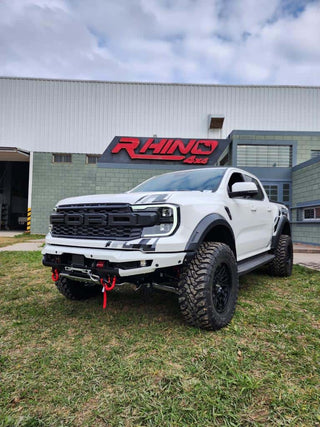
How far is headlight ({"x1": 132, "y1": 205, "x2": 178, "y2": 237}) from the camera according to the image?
6.74 feet

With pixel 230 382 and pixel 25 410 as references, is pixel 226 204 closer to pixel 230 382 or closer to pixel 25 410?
pixel 230 382

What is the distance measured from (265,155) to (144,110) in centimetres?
786

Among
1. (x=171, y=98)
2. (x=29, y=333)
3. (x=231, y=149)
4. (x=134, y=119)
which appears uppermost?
(x=171, y=98)

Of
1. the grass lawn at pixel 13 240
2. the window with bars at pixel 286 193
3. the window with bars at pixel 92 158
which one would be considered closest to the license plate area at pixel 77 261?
the grass lawn at pixel 13 240

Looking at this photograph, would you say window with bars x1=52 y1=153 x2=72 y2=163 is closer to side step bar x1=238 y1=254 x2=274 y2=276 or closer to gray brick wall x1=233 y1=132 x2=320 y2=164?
gray brick wall x1=233 y1=132 x2=320 y2=164

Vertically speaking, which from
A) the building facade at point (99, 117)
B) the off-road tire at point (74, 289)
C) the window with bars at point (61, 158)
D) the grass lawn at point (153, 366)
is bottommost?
the grass lawn at point (153, 366)

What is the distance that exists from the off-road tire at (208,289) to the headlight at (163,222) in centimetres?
41

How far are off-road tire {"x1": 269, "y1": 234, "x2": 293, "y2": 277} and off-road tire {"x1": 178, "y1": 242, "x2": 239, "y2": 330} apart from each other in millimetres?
2142

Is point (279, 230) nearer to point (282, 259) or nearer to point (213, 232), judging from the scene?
point (282, 259)

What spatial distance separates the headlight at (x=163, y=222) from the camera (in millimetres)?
2055

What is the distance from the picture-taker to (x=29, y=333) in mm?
2305

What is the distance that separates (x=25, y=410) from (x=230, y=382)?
47.9 inches

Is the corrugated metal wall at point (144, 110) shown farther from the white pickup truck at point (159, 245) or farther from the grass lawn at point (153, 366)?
the grass lawn at point (153, 366)

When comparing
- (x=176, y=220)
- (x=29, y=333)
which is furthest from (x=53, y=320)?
(x=176, y=220)
